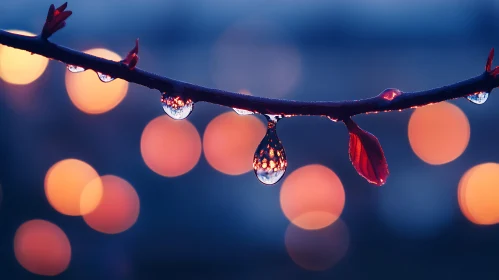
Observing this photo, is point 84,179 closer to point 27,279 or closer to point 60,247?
point 60,247

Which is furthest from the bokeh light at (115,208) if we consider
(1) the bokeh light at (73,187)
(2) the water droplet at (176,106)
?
(2) the water droplet at (176,106)

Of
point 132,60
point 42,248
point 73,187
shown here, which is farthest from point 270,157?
point 73,187

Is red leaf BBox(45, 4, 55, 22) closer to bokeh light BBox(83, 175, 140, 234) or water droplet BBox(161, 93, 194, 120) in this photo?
water droplet BBox(161, 93, 194, 120)

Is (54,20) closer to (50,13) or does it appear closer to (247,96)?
(50,13)

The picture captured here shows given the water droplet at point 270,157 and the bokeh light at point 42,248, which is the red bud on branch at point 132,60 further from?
the bokeh light at point 42,248

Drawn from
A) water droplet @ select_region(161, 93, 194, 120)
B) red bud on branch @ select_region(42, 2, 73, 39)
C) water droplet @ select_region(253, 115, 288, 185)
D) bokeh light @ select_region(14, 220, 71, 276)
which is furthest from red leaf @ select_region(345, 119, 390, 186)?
bokeh light @ select_region(14, 220, 71, 276)

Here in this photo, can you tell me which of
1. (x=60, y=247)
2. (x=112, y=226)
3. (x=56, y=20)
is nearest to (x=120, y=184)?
(x=112, y=226)
